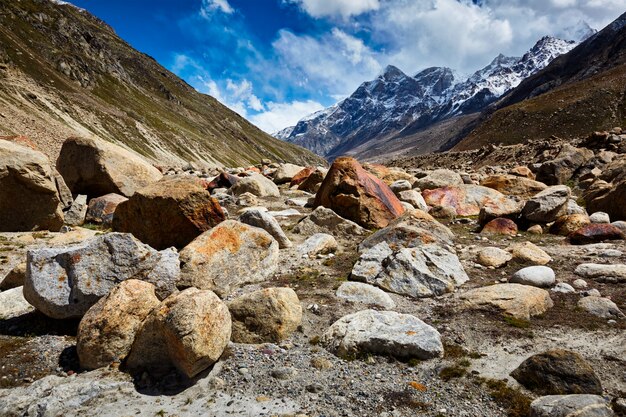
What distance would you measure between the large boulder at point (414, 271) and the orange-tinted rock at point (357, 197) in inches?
217

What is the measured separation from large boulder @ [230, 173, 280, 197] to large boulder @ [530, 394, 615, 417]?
21.7 meters

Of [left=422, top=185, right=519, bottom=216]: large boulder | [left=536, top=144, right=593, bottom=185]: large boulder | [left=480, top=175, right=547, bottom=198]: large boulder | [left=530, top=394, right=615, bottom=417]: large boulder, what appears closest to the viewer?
[left=530, top=394, right=615, bottom=417]: large boulder

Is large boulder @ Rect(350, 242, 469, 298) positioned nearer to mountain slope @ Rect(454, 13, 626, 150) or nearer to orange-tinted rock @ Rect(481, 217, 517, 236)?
orange-tinted rock @ Rect(481, 217, 517, 236)

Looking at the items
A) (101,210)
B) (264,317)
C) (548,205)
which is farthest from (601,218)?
(101,210)

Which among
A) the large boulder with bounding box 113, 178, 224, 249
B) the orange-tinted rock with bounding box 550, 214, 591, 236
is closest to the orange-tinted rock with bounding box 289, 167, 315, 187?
→ the large boulder with bounding box 113, 178, 224, 249

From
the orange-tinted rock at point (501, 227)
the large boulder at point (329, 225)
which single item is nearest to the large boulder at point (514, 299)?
the large boulder at point (329, 225)

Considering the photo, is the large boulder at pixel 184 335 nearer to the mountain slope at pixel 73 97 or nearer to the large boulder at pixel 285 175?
the large boulder at pixel 285 175

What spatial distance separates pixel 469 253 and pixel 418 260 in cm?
350

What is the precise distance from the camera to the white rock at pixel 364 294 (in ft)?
35.1

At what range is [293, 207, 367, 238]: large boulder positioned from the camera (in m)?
17.1

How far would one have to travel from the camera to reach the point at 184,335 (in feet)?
24.8

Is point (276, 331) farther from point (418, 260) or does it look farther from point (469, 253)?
point (469, 253)

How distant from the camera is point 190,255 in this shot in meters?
11.1

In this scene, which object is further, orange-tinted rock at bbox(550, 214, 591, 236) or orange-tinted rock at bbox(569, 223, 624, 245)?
orange-tinted rock at bbox(550, 214, 591, 236)
